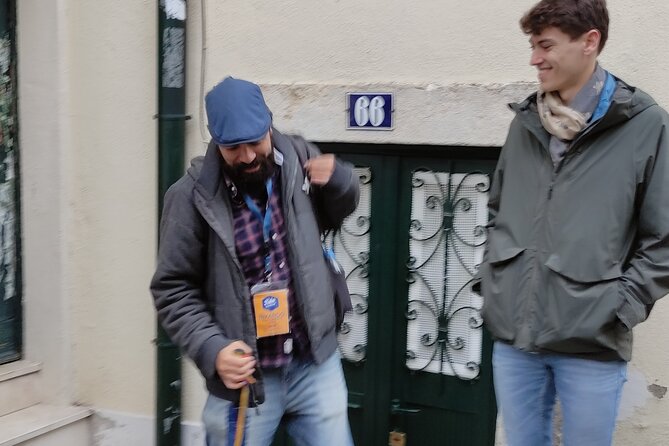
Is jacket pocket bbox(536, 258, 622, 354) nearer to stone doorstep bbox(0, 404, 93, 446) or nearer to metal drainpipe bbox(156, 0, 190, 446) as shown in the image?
metal drainpipe bbox(156, 0, 190, 446)

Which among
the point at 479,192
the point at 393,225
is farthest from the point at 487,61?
the point at 393,225

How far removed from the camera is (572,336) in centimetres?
241

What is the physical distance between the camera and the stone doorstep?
390cm

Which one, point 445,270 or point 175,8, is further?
point 175,8

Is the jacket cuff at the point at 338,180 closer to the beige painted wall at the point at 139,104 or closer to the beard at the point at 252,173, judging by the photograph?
the beard at the point at 252,173

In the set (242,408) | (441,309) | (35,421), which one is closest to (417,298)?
(441,309)

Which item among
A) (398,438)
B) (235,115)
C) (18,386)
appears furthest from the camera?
(18,386)

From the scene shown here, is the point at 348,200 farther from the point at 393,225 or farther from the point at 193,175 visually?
the point at 393,225

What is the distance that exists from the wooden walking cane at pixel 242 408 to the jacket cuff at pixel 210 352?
0.18ft

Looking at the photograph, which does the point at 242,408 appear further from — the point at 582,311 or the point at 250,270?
the point at 582,311

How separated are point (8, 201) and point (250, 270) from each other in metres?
2.30

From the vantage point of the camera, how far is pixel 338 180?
2520 millimetres

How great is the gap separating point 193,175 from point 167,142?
1.51 meters

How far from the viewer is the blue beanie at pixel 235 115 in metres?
2.34
